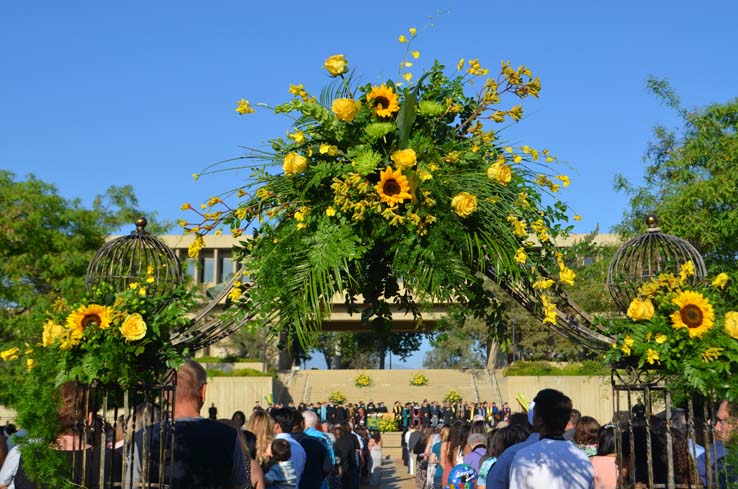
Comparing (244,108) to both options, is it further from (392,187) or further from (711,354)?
(711,354)

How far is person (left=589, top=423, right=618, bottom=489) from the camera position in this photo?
21.0 ft

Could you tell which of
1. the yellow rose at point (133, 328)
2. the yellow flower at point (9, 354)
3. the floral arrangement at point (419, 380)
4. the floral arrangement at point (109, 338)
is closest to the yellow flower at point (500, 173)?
the floral arrangement at point (109, 338)

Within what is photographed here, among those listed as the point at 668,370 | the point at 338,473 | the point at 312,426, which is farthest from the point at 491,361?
the point at 668,370

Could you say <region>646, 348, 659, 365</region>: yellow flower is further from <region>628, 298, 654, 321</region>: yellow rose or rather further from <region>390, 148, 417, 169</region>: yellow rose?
<region>390, 148, 417, 169</region>: yellow rose

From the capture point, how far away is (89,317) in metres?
5.06

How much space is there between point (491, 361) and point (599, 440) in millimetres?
47121

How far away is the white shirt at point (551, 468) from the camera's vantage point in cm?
431

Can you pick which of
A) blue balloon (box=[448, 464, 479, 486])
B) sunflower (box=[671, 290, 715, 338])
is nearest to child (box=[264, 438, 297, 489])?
blue balloon (box=[448, 464, 479, 486])

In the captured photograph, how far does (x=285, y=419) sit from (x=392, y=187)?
3692 millimetres

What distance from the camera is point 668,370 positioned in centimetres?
554

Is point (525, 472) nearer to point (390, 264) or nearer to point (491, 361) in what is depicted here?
point (390, 264)

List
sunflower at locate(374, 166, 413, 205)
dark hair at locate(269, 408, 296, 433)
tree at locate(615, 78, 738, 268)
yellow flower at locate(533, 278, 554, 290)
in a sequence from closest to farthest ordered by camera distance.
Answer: sunflower at locate(374, 166, 413, 205)
yellow flower at locate(533, 278, 554, 290)
dark hair at locate(269, 408, 296, 433)
tree at locate(615, 78, 738, 268)

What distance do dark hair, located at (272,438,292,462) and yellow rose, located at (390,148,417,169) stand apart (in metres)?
3.37

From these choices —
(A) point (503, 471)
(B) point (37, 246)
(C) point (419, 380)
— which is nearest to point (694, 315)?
(A) point (503, 471)
